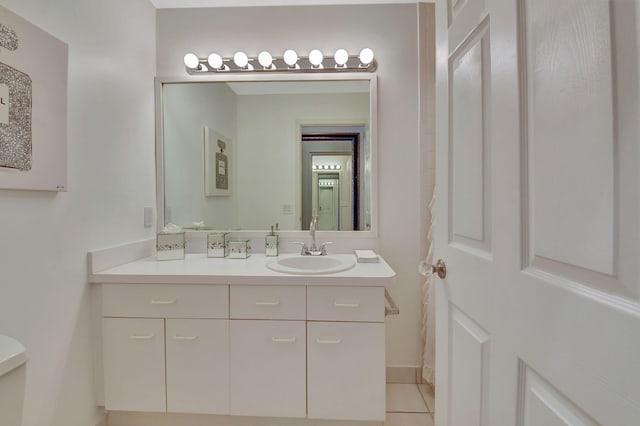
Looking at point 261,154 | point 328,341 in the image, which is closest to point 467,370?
point 328,341

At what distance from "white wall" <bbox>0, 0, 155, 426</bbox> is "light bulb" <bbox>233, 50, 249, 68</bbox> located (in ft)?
1.86

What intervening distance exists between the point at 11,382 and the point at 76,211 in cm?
77

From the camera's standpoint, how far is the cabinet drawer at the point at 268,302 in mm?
1337

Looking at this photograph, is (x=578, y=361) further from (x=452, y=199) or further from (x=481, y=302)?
(x=452, y=199)

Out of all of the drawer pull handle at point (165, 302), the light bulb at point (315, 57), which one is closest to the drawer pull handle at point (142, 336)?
the drawer pull handle at point (165, 302)

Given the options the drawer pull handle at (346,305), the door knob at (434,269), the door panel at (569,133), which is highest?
the door panel at (569,133)

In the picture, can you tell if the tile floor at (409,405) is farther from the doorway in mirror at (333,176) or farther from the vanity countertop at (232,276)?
the doorway in mirror at (333,176)

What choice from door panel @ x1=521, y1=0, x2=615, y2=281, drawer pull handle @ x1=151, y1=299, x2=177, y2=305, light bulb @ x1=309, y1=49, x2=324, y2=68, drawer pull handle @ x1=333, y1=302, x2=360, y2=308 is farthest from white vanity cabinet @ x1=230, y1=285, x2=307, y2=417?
light bulb @ x1=309, y1=49, x2=324, y2=68

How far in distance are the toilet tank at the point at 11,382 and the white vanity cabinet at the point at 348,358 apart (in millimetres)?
940

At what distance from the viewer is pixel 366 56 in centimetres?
180

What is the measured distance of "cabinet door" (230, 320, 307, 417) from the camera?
1.33 m

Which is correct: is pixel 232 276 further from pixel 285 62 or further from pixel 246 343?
pixel 285 62

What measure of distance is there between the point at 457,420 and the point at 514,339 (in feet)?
1.38

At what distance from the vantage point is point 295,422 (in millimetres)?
1427
